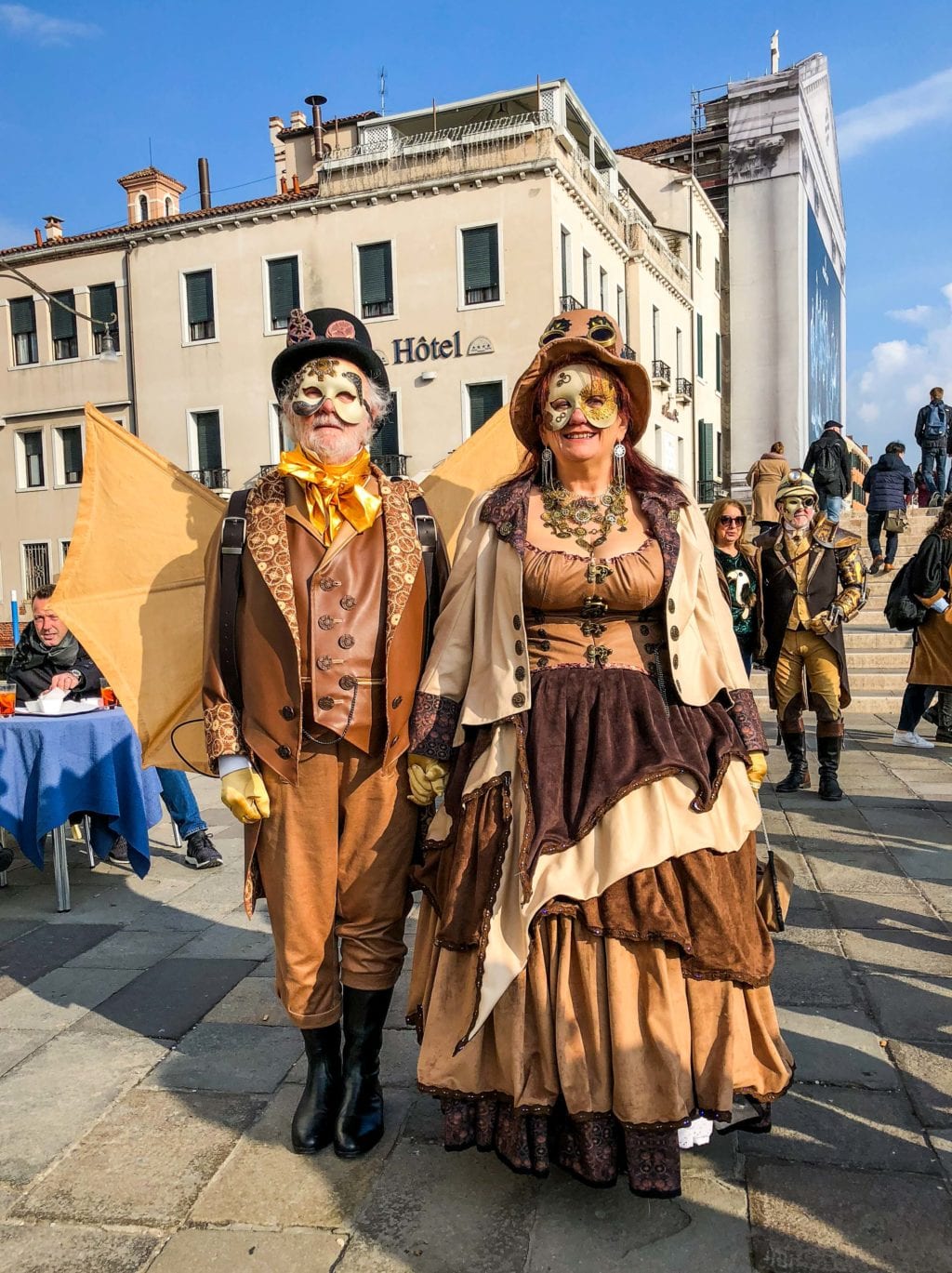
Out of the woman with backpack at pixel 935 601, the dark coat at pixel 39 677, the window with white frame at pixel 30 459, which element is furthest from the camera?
the window with white frame at pixel 30 459

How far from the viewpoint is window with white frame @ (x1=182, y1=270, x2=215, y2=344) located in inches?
959

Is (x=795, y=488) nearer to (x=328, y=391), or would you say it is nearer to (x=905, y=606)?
(x=905, y=606)

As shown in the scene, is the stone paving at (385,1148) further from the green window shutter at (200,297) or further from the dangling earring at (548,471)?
the green window shutter at (200,297)

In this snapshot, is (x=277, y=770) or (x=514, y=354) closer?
(x=277, y=770)

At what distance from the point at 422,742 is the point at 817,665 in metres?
4.57

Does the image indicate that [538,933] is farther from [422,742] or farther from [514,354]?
[514,354]

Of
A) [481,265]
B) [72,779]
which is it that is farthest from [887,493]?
[72,779]

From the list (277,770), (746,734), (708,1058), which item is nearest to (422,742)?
(277,770)

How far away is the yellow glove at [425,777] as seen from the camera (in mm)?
2568

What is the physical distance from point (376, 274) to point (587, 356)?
71.2ft

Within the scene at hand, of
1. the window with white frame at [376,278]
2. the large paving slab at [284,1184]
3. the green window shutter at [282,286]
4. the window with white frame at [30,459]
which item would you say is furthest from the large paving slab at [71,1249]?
the window with white frame at [30,459]

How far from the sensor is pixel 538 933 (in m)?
2.28

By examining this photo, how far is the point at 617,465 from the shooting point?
106 inches

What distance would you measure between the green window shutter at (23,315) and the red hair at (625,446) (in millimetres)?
27806
